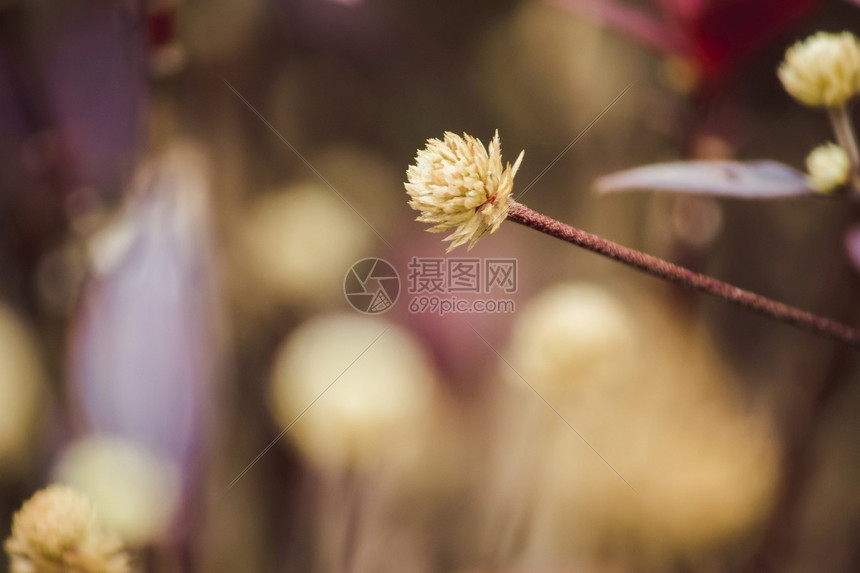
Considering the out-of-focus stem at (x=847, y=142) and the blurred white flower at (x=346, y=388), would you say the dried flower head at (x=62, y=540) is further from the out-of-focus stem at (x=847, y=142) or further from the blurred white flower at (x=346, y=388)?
the out-of-focus stem at (x=847, y=142)

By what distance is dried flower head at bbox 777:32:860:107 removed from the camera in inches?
7.5

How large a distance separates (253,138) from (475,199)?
27cm

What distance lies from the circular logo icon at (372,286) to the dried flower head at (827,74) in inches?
5.9

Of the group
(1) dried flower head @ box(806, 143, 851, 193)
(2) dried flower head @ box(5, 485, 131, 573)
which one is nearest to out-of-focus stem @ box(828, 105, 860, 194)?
(1) dried flower head @ box(806, 143, 851, 193)

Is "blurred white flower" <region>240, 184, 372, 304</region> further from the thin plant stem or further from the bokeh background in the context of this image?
the thin plant stem

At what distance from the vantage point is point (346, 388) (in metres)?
0.28

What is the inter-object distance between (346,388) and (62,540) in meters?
0.12

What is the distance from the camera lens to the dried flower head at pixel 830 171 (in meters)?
0.18

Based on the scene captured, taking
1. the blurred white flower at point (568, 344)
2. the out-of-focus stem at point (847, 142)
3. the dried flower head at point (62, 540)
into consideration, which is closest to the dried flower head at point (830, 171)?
the out-of-focus stem at point (847, 142)

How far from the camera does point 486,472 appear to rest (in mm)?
358

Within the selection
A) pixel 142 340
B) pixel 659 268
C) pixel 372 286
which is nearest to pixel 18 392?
pixel 142 340

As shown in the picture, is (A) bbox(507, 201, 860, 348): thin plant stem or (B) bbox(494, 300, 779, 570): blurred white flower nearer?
(A) bbox(507, 201, 860, 348): thin plant stem

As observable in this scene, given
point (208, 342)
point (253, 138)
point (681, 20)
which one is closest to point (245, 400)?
point (208, 342)

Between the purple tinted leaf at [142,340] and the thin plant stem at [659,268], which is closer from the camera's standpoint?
the thin plant stem at [659,268]
